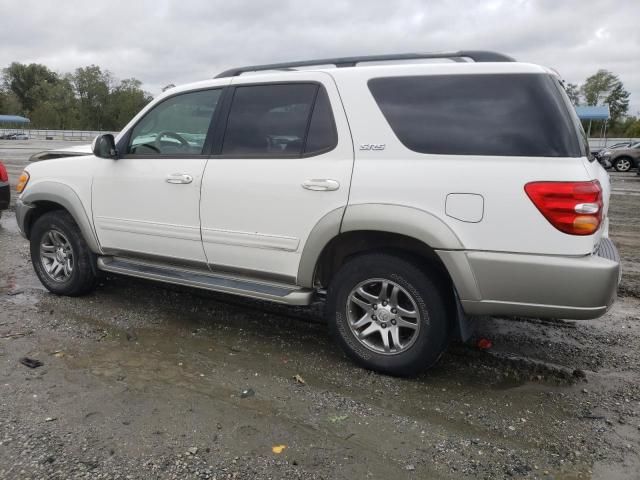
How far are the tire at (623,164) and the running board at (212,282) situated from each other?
22.4 meters

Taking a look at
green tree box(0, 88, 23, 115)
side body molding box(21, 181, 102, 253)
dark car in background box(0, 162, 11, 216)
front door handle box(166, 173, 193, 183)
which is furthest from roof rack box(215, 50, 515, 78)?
green tree box(0, 88, 23, 115)

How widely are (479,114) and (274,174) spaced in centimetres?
137

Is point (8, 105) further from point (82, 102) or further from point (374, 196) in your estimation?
point (374, 196)

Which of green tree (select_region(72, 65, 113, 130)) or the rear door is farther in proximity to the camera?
green tree (select_region(72, 65, 113, 130))

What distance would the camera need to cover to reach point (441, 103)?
3.22m

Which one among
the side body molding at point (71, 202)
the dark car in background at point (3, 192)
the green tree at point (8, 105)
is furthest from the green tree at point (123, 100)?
the side body molding at point (71, 202)

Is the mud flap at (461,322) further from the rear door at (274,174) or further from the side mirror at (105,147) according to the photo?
the side mirror at (105,147)

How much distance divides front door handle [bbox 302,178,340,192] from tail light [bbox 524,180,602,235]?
46.3 inches

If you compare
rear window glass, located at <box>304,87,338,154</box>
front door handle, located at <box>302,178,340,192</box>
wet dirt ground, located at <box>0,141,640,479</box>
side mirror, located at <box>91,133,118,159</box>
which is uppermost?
rear window glass, located at <box>304,87,338,154</box>

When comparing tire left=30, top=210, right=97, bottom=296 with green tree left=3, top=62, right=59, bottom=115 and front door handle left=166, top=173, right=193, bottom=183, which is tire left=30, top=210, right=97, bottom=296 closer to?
front door handle left=166, top=173, right=193, bottom=183

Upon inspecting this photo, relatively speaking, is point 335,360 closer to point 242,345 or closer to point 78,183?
point 242,345

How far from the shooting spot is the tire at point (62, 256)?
484 cm

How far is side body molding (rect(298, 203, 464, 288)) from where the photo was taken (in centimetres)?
314

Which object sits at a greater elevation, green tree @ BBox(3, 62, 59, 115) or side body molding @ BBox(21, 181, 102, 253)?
green tree @ BBox(3, 62, 59, 115)
